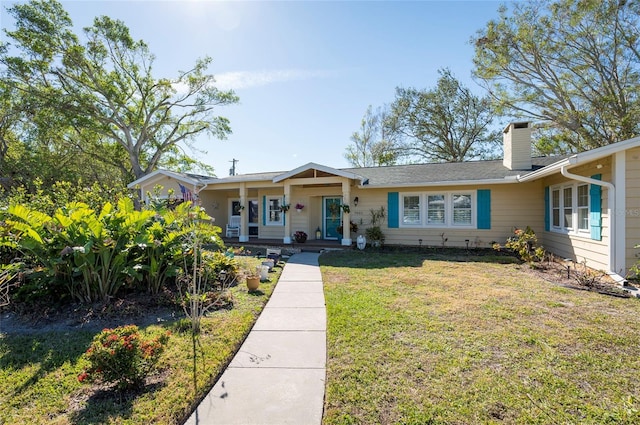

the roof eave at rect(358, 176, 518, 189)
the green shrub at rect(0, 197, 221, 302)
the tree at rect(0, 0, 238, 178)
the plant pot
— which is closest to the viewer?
the green shrub at rect(0, 197, 221, 302)

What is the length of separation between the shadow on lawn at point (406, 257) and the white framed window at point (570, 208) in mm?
1551

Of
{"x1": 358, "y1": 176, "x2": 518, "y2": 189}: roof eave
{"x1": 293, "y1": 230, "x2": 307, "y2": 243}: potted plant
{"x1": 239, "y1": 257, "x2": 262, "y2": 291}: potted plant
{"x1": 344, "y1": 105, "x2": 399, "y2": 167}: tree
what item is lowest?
{"x1": 239, "y1": 257, "x2": 262, "y2": 291}: potted plant

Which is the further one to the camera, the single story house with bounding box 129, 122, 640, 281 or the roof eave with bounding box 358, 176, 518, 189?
the roof eave with bounding box 358, 176, 518, 189

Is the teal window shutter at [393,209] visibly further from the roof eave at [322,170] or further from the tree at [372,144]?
the tree at [372,144]

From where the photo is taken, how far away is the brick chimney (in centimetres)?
1089

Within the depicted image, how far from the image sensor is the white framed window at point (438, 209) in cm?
1083

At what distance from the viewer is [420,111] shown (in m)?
23.8

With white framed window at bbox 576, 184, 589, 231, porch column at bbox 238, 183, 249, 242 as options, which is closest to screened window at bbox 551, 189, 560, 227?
white framed window at bbox 576, 184, 589, 231

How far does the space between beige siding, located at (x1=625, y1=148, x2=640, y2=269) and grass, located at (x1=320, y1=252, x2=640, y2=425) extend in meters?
1.61

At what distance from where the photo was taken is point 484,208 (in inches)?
412

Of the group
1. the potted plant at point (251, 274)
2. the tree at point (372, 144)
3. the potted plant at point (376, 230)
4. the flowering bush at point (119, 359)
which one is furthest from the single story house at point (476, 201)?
the tree at point (372, 144)

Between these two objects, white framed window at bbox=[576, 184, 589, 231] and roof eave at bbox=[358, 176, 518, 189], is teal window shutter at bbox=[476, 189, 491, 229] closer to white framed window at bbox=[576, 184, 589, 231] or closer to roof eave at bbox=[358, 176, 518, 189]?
roof eave at bbox=[358, 176, 518, 189]

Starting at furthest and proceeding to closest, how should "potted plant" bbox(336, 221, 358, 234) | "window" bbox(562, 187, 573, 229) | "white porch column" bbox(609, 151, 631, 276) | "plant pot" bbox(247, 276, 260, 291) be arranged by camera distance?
"potted plant" bbox(336, 221, 358, 234), "window" bbox(562, 187, 573, 229), "white porch column" bbox(609, 151, 631, 276), "plant pot" bbox(247, 276, 260, 291)

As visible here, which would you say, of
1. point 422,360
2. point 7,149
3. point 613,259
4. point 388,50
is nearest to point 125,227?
point 422,360
